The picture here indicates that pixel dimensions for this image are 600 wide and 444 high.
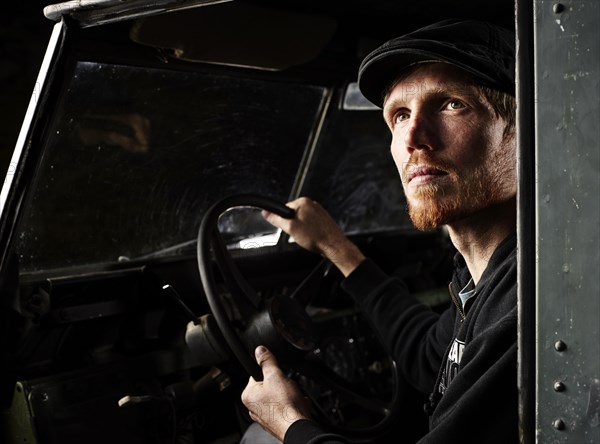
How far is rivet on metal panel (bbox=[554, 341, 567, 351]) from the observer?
113cm

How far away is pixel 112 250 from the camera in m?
2.80

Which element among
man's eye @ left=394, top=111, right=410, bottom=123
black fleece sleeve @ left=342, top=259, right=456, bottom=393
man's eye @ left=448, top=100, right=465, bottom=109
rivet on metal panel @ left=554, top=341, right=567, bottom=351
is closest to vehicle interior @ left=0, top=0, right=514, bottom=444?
black fleece sleeve @ left=342, top=259, right=456, bottom=393

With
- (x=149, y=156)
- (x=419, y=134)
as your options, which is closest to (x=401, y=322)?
(x=419, y=134)

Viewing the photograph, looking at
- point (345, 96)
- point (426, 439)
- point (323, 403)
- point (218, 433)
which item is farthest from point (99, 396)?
point (345, 96)

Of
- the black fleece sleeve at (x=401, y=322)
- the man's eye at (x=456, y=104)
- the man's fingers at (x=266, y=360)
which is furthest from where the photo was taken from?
the black fleece sleeve at (x=401, y=322)

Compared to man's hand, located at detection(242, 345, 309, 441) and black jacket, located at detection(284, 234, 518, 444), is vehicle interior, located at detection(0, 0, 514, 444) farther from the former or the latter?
black jacket, located at detection(284, 234, 518, 444)

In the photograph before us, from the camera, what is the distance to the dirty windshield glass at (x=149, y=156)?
2.52 metres

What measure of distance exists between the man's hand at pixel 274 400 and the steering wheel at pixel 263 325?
0.17 feet

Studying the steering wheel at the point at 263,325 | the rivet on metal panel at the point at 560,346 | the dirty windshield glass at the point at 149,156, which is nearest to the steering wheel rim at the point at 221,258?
the steering wheel at the point at 263,325

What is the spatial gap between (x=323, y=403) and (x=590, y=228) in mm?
1831

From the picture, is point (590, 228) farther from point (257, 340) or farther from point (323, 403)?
point (323, 403)

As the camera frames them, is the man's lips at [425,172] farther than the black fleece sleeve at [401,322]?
No

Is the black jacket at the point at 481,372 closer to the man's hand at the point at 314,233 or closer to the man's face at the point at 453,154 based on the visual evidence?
the man's face at the point at 453,154

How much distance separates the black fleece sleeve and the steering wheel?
0.52ft
